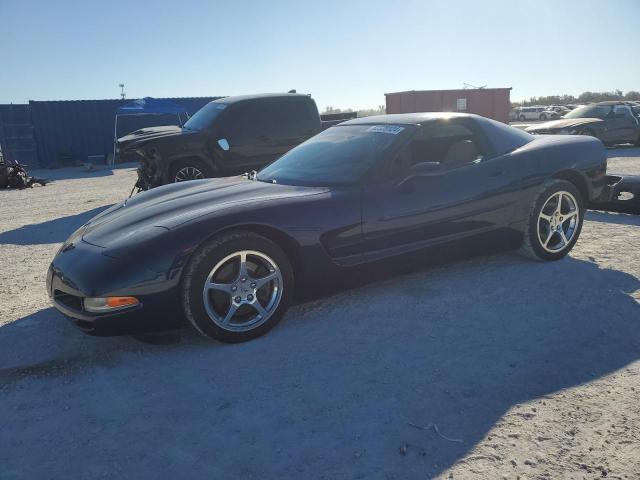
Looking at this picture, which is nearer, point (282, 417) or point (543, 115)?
point (282, 417)

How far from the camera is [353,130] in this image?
14.3ft

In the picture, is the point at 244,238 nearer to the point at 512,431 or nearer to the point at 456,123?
the point at 512,431

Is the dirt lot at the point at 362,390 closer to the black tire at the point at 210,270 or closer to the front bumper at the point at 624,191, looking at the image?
the black tire at the point at 210,270

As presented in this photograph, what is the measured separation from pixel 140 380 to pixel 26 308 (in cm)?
171

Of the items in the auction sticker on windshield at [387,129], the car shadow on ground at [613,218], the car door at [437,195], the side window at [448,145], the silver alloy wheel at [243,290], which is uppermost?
the auction sticker on windshield at [387,129]

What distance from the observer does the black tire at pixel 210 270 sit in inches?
118

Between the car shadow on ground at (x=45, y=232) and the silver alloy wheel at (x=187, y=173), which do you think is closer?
the car shadow on ground at (x=45, y=232)

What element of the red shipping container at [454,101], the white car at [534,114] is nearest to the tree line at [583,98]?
the white car at [534,114]

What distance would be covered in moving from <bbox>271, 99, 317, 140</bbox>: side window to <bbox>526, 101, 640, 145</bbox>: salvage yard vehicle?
795 centimetres

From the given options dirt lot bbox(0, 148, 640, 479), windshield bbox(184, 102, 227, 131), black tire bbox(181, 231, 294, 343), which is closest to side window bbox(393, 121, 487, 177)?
dirt lot bbox(0, 148, 640, 479)

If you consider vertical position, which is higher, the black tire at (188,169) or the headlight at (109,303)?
the black tire at (188,169)

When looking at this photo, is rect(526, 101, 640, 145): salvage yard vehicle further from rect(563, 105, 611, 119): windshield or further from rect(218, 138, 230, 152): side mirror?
rect(218, 138, 230, 152): side mirror

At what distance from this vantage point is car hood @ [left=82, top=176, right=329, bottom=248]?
10.6ft

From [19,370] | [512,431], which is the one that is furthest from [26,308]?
[512,431]
